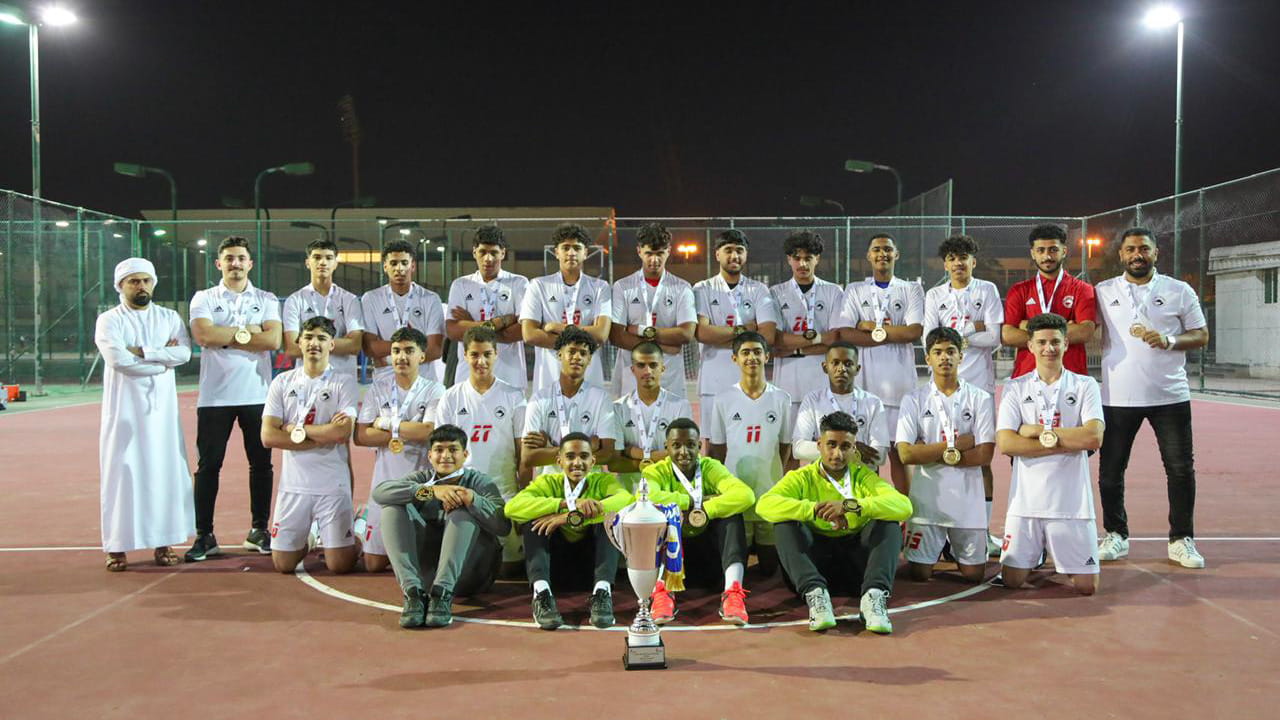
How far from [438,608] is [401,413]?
1.75 m

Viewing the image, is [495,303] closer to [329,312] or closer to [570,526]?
[329,312]

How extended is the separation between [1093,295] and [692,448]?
10.9 ft

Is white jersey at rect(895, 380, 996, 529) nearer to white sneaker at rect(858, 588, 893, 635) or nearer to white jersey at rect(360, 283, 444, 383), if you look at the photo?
white sneaker at rect(858, 588, 893, 635)

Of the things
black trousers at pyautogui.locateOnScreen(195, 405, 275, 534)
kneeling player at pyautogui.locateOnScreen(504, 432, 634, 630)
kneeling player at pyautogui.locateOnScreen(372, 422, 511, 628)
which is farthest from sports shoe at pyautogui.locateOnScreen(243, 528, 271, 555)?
kneeling player at pyautogui.locateOnScreen(504, 432, 634, 630)

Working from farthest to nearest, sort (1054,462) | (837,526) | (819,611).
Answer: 1. (1054,462)
2. (837,526)
3. (819,611)

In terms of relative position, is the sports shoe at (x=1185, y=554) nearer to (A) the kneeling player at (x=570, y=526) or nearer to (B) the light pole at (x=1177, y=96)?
(A) the kneeling player at (x=570, y=526)

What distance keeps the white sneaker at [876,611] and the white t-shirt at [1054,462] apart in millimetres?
1399

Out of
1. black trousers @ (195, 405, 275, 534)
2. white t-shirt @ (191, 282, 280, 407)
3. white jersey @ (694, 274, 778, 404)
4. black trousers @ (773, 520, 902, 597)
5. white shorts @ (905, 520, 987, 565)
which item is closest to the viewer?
black trousers @ (773, 520, 902, 597)

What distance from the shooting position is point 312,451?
6367 mm

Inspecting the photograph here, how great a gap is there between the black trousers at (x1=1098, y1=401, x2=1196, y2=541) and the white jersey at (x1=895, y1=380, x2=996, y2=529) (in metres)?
1.02

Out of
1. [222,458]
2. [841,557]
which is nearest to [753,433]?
[841,557]

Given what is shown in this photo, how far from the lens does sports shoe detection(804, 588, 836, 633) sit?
4.82 metres

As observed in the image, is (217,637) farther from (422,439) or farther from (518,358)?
(518,358)

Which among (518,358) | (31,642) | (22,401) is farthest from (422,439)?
(22,401)
